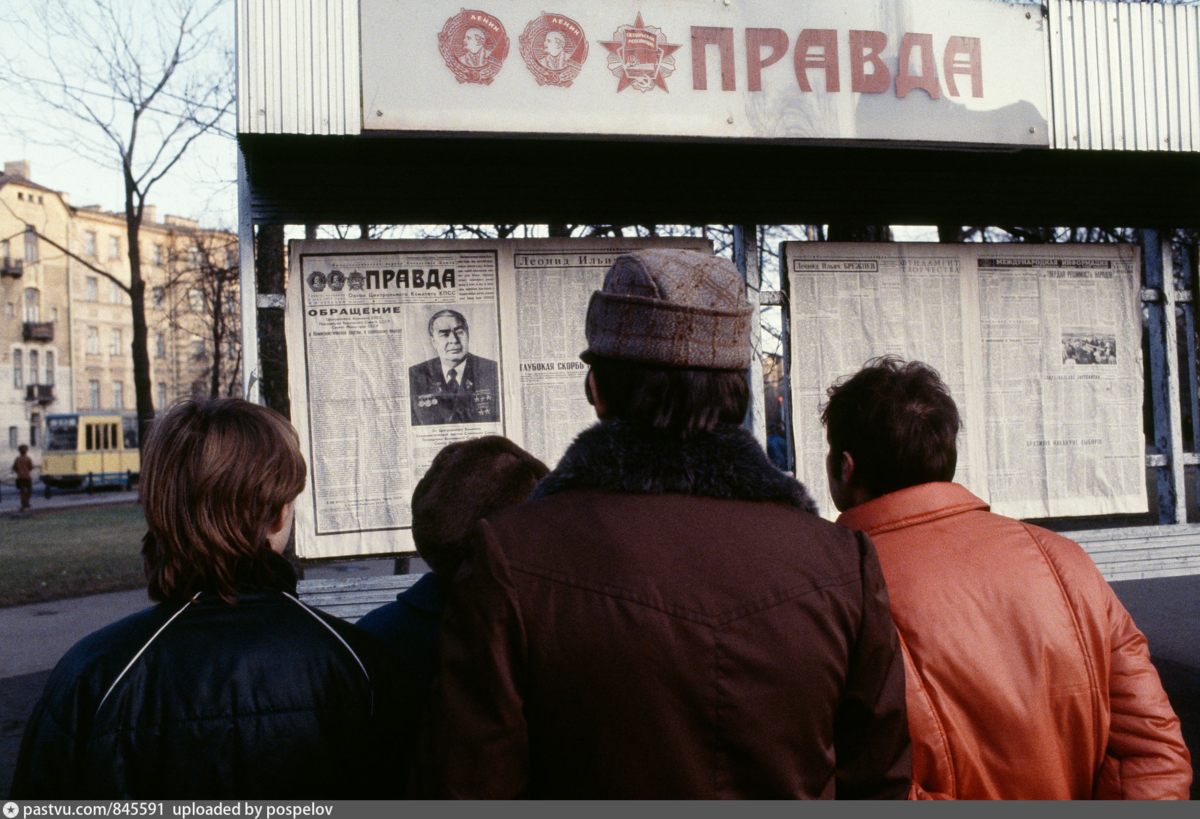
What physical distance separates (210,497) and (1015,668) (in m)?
1.51

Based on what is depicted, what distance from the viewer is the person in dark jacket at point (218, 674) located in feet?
4.83

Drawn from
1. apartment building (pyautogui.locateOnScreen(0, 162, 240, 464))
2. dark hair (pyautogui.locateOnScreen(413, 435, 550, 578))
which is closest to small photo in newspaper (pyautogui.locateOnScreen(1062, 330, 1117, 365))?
dark hair (pyautogui.locateOnScreen(413, 435, 550, 578))

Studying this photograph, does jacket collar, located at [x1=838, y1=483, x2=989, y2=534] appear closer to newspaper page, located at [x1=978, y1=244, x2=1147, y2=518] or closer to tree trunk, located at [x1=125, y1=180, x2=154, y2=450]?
newspaper page, located at [x1=978, y1=244, x2=1147, y2=518]

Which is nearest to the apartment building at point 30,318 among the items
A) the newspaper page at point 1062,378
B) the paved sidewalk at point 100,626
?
the paved sidewalk at point 100,626

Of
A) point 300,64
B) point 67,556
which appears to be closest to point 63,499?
point 67,556

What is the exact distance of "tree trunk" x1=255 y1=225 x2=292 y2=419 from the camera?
14.4ft

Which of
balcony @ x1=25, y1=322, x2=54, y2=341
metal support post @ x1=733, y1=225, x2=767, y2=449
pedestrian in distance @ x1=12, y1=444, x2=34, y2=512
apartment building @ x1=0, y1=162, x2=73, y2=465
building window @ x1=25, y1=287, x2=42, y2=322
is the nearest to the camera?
metal support post @ x1=733, y1=225, x2=767, y2=449

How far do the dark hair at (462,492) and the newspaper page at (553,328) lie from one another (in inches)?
68.5

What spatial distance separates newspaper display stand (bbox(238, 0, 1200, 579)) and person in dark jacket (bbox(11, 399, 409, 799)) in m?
1.88

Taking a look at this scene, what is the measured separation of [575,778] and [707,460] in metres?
0.49

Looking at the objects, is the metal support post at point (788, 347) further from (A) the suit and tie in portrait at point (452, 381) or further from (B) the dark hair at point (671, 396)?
(B) the dark hair at point (671, 396)

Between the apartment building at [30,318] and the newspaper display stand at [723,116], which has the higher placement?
the apartment building at [30,318]

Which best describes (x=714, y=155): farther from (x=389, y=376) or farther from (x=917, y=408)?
(x=917, y=408)

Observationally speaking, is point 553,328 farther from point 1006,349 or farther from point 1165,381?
point 1165,381
